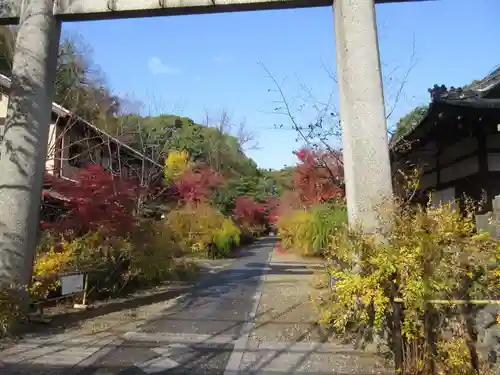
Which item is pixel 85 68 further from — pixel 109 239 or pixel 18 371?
pixel 18 371

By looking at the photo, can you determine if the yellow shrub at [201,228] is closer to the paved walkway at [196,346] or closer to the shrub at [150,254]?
the shrub at [150,254]

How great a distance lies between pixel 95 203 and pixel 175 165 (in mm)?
21190

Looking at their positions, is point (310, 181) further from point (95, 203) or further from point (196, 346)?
point (196, 346)

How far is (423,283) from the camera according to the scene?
4172mm

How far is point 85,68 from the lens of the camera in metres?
18.5

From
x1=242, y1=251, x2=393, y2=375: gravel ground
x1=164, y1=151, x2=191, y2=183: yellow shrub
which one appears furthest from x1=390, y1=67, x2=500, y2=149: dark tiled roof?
x1=164, y1=151, x2=191, y2=183: yellow shrub

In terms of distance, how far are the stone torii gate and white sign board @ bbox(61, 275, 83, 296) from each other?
0.70 meters

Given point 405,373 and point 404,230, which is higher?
point 404,230

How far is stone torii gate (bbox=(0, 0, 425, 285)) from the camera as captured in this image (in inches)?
242

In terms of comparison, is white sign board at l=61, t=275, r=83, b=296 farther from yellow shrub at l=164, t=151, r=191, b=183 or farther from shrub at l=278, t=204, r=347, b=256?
yellow shrub at l=164, t=151, r=191, b=183

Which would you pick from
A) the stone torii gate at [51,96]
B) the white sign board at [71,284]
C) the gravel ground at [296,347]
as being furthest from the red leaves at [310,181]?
the white sign board at [71,284]

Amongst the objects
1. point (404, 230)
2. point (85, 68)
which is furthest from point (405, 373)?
point (85, 68)

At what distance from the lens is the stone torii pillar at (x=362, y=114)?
6070 millimetres

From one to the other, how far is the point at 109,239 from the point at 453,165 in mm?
9148
